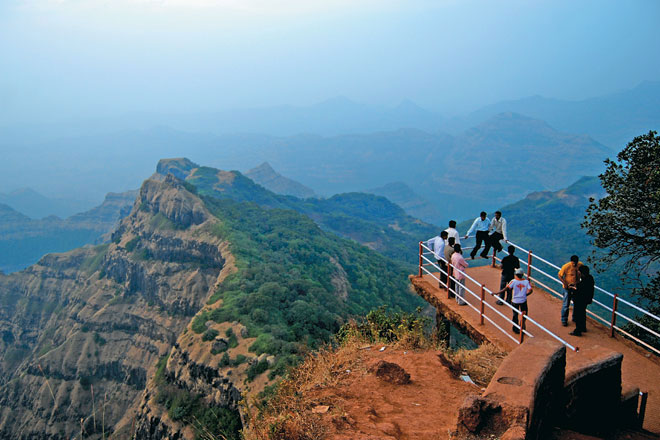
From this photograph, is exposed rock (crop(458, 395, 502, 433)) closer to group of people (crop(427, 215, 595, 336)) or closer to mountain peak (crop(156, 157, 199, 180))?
group of people (crop(427, 215, 595, 336))

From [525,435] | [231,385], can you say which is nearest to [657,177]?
[525,435]

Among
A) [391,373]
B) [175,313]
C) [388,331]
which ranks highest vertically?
[391,373]

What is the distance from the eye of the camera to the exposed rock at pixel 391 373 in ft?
26.1

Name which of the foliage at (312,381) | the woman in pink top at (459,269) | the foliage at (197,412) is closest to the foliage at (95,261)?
the foliage at (197,412)

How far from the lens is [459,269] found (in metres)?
11.6

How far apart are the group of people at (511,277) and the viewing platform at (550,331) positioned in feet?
0.88

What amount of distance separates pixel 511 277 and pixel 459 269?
1.29 metres

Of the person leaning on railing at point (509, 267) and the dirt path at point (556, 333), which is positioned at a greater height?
the person leaning on railing at point (509, 267)

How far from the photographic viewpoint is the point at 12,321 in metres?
73.1

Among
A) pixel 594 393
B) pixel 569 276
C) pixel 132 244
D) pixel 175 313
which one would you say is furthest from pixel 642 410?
pixel 132 244

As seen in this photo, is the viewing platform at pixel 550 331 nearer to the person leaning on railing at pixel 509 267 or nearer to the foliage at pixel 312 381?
the person leaning on railing at pixel 509 267

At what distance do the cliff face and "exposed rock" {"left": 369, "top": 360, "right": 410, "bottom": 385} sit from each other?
93.4ft

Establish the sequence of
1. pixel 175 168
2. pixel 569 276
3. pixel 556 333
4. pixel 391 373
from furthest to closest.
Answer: pixel 175 168 → pixel 556 333 → pixel 569 276 → pixel 391 373

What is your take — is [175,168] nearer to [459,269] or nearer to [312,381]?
[459,269]
